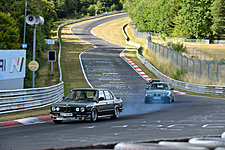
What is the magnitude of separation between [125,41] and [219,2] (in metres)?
20.7

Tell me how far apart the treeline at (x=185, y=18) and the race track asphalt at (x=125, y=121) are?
28.7 metres

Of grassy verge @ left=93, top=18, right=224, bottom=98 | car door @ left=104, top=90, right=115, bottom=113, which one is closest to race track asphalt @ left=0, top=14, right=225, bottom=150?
car door @ left=104, top=90, right=115, bottom=113

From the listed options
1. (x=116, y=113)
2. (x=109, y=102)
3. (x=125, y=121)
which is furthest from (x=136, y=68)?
(x=125, y=121)

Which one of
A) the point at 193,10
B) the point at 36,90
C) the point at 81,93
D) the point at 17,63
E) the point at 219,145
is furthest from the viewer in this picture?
the point at 193,10

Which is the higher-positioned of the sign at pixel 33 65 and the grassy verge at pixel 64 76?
the sign at pixel 33 65

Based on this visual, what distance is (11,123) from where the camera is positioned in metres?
15.6

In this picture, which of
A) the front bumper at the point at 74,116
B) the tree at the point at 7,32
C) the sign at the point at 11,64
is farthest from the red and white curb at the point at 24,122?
the tree at the point at 7,32

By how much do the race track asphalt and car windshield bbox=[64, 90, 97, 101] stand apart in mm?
1024

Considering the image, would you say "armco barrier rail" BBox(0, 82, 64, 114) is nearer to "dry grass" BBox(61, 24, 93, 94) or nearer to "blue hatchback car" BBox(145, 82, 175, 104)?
"blue hatchback car" BBox(145, 82, 175, 104)

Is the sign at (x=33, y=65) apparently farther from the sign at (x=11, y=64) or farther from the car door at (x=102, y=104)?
the car door at (x=102, y=104)

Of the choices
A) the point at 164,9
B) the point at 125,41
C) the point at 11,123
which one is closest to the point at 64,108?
the point at 11,123

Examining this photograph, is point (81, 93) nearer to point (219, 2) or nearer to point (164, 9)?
point (219, 2)

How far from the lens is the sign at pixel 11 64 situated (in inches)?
866

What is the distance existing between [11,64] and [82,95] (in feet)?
25.4
